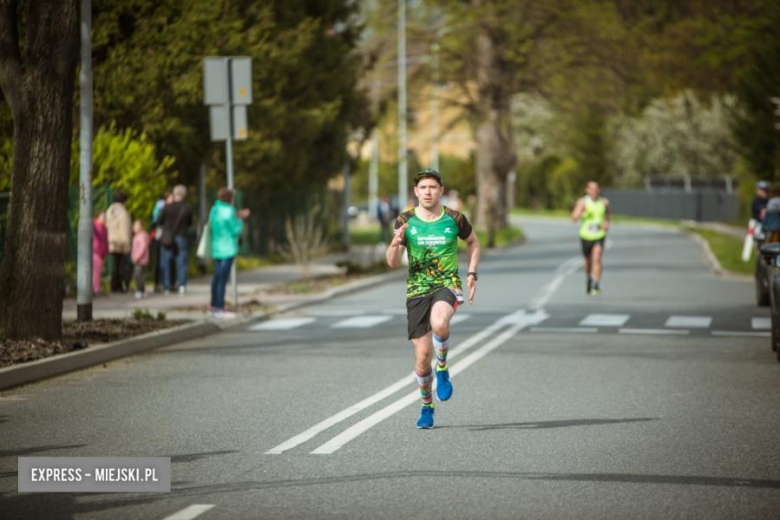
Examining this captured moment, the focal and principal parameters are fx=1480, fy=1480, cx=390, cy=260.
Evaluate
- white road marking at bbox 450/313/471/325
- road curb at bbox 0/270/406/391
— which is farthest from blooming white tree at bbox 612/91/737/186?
road curb at bbox 0/270/406/391

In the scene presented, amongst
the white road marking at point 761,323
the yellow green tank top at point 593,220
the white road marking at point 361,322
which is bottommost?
the white road marking at point 761,323

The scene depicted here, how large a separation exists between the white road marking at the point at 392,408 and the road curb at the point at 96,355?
139 inches

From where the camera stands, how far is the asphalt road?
24.7 feet

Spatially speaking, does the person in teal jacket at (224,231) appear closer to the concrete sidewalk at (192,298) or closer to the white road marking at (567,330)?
the concrete sidewalk at (192,298)

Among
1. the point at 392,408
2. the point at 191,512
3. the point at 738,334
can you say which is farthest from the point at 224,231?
the point at 191,512

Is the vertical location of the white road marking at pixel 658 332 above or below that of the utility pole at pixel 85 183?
below

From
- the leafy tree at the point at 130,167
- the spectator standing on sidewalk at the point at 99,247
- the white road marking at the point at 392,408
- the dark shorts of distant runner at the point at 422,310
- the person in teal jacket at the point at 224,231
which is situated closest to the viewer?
the white road marking at the point at 392,408

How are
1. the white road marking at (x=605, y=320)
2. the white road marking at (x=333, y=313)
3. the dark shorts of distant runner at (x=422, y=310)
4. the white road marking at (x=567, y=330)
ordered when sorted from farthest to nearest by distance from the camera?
the white road marking at (x=333, y=313), the white road marking at (x=605, y=320), the white road marking at (x=567, y=330), the dark shorts of distant runner at (x=422, y=310)

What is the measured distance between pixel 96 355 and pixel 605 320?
7.62 meters

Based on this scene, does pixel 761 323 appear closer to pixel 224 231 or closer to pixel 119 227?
pixel 224 231

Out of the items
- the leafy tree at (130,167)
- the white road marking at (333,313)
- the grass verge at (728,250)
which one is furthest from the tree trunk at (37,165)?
the grass verge at (728,250)

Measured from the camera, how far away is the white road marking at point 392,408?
30.6ft

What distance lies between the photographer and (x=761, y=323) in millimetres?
19234

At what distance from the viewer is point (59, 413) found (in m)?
11.0
